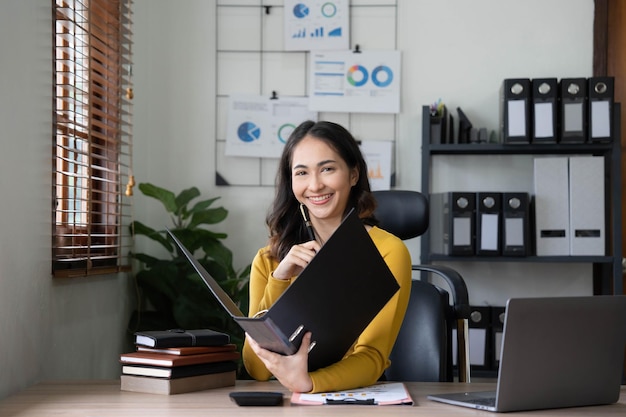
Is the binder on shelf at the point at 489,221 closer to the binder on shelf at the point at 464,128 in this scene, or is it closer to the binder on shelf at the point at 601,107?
the binder on shelf at the point at 464,128

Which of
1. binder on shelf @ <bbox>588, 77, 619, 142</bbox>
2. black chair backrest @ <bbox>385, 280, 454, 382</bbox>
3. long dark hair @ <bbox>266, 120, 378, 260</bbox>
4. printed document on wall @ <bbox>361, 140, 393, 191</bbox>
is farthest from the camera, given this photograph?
printed document on wall @ <bbox>361, 140, 393, 191</bbox>

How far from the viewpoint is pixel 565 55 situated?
12.1 ft

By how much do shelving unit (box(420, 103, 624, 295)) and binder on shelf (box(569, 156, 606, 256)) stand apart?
37 millimetres

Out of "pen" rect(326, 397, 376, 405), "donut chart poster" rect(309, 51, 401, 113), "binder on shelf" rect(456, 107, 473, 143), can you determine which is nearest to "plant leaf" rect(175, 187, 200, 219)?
"donut chart poster" rect(309, 51, 401, 113)

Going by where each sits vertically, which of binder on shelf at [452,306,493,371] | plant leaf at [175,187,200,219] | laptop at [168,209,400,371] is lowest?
binder on shelf at [452,306,493,371]

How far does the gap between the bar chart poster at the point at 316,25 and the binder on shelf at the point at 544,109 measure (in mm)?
834

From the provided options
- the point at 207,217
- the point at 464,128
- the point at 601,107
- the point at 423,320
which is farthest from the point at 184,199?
the point at 601,107

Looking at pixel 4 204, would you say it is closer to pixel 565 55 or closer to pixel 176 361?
pixel 176 361

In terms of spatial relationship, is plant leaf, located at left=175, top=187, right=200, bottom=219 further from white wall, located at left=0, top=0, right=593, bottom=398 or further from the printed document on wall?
the printed document on wall

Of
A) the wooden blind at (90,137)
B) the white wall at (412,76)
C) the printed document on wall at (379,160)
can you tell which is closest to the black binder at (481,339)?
the white wall at (412,76)

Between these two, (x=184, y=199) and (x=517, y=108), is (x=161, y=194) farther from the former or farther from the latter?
(x=517, y=108)

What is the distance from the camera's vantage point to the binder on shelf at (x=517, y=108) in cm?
341

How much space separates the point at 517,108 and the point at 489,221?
1.50ft

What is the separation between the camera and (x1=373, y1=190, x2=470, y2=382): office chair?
2312 mm
